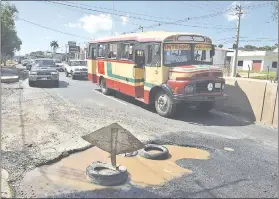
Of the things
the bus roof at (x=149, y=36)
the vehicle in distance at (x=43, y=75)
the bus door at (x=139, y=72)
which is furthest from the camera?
the vehicle in distance at (x=43, y=75)

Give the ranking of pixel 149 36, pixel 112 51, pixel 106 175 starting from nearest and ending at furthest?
pixel 106 175, pixel 149 36, pixel 112 51

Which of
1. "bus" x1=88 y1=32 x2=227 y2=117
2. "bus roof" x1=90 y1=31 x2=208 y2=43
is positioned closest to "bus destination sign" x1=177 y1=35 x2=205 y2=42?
"bus" x1=88 y1=32 x2=227 y2=117

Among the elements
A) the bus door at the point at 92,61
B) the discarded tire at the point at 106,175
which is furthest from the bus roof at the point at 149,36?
the discarded tire at the point at 106,175

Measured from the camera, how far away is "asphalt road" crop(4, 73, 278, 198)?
4.53 m

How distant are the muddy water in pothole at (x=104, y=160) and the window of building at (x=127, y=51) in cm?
601

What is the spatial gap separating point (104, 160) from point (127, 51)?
22.8ft

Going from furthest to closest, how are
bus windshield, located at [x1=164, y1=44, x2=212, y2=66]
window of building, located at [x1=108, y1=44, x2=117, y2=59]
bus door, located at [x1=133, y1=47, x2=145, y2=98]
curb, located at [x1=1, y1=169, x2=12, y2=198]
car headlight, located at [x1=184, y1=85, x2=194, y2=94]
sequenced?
window of building, located at [x1=108, y1=44, x2=117, y2=59]
bus door, located at [x1=133, y1=47, x2=145, y2=98]
bus windshield, located at [x1=164, y1=44, x2=212, y2=66]
car headlight, located at [x1=184, y1=85, x2=194, y2=94]
curb, located at [x1=1, y1=169, x2=12, y2=198]

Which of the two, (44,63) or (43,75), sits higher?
(44,63)

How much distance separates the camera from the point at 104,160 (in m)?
5.75

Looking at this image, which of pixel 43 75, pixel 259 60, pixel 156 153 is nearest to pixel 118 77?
pixel 43 75

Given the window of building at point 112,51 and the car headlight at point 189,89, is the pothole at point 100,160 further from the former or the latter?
the window of building at point 112,51

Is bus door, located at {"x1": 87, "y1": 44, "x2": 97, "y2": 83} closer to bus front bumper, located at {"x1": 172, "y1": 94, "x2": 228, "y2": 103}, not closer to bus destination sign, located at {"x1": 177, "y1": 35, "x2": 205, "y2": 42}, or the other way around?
bus destination sign, located at {"x1": 177, "y1": 35, "x2": 205, "y2": 42}

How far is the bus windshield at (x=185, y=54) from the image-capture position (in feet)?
32.2

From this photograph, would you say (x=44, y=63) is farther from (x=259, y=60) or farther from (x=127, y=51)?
(x=259, y=60)
